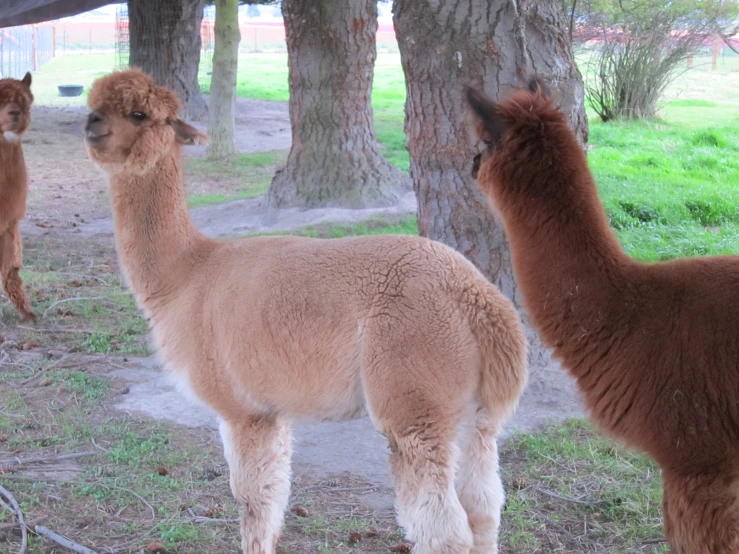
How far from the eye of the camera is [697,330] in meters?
2.50

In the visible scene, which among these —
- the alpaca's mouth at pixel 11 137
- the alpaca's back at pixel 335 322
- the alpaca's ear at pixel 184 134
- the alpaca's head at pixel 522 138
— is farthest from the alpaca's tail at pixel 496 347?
the alpaca's mouth at pixel 11 137

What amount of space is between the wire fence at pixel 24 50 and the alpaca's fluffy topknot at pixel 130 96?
21.6m

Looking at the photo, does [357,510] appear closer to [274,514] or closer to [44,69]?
[274,514]

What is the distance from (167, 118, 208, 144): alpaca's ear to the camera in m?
3.55

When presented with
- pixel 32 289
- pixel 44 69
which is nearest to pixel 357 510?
pixel 32 289

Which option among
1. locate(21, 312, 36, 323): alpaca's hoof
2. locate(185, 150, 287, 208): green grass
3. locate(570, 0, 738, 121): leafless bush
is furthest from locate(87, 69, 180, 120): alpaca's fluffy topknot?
locate(570, 0, 738, 121): leafless bush

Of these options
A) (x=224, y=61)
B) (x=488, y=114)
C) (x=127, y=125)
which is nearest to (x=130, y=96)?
(x=127, y=125)

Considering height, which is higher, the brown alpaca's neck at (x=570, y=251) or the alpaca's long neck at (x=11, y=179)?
the brown alpaca's neck at (x=570, y=251)

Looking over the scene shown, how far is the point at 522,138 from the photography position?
104 inches

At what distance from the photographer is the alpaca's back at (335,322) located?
112 inches

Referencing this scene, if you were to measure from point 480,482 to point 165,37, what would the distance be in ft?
47.5

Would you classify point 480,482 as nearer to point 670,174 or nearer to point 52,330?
point 52,330

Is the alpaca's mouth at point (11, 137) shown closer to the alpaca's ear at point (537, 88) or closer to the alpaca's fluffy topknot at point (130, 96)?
the alpaca's fluffy topknot at point (130, 96)

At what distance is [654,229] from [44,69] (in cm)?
2885
